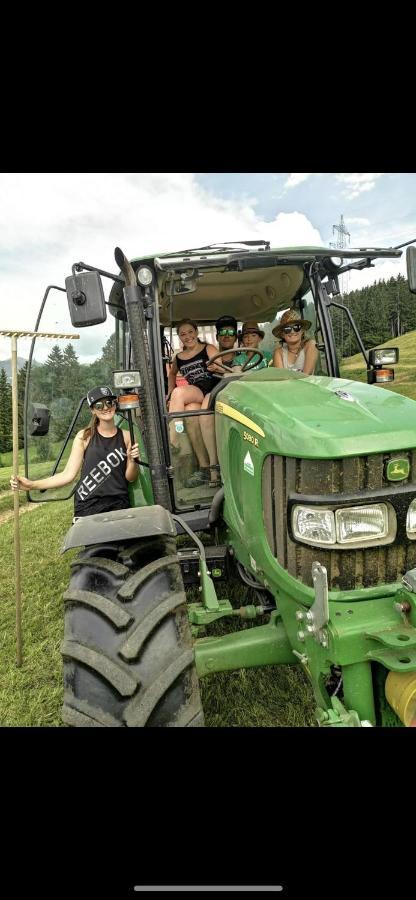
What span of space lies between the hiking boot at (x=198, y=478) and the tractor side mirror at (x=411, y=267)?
1.71m

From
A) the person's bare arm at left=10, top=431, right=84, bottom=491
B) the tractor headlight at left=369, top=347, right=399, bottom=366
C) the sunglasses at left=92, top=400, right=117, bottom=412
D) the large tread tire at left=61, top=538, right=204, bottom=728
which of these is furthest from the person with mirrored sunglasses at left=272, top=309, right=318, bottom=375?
the large tread tire at left=61, top=538, right=204, bottom=728

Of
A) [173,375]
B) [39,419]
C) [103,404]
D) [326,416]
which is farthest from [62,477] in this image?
[326,416]

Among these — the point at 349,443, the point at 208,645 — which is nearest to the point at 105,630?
the point at 208,645

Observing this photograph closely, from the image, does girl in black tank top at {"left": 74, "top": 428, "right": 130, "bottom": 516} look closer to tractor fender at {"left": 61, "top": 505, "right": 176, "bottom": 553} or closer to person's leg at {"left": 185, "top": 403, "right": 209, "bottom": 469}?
person's leg at {"left": 185, "top": 403, "right": 209, "bottom": 469}

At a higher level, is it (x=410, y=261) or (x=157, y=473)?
(x=410, y=261)

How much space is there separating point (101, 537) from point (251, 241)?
6.79 ft

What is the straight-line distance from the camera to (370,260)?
3.62 metres

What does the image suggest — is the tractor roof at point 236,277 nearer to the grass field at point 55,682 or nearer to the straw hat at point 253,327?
the straw hat at point 253,327

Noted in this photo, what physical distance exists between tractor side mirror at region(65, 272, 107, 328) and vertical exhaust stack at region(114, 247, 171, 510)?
38cm

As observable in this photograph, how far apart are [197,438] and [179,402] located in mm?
279

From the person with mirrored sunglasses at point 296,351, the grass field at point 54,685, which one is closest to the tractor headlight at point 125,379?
the person with mirrored sunglasses at point 296,351

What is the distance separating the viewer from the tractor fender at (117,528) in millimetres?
2486

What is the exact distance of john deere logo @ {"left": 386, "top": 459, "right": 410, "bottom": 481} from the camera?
2184 millimetres

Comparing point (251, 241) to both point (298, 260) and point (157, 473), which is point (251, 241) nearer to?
point (298, 260)
